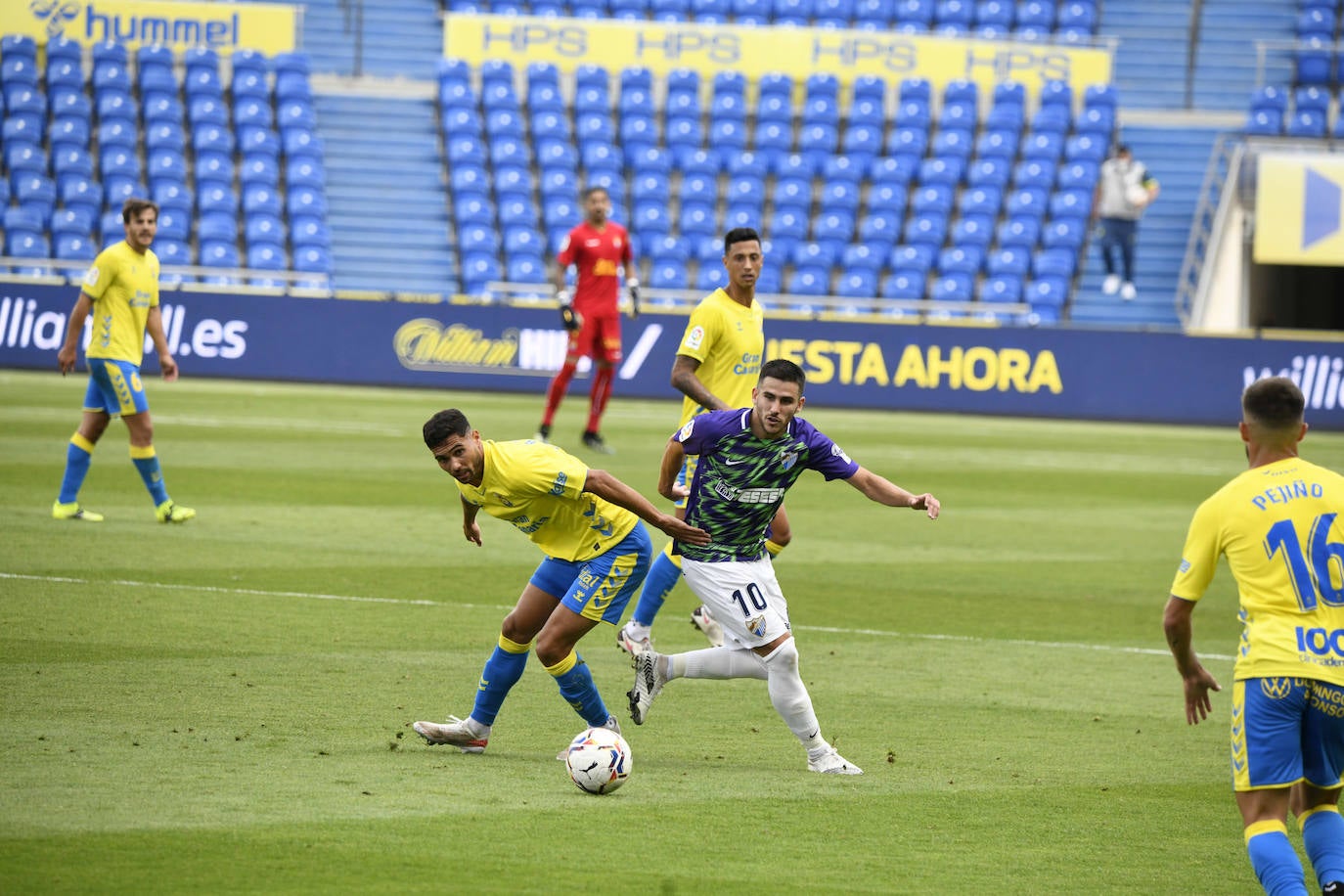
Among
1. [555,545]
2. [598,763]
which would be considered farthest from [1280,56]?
[598,763]

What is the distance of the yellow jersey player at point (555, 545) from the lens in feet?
21.9

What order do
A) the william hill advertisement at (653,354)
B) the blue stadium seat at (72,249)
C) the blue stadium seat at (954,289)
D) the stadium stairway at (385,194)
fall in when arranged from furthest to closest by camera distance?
1. the stadium stairway at (385,194)
2. the blue stadium seat at (954,289)
3. the blue stadium seat at (72,249)
4. the william hill advertisement at (653,354)

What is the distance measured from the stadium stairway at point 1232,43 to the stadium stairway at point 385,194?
15370 mm

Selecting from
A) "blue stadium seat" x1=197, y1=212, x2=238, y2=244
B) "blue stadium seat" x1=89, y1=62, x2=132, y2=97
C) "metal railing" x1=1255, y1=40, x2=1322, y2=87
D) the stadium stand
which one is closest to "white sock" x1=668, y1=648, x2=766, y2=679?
the stadium stand

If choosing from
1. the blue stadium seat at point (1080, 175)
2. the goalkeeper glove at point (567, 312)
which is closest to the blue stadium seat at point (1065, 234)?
the blue stadium seat at point (1080, 175)

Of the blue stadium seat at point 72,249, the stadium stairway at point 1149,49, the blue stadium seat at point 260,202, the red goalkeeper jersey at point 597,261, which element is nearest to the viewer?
the red goalkeeper jersey at point 597,261

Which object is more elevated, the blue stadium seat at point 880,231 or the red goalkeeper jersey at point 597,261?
the red goalkeeper jersey at point 597,261

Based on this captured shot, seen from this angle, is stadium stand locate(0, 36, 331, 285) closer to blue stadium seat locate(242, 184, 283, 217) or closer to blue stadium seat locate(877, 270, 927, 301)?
blue stadium seat locate(242, 184, 283, 217)

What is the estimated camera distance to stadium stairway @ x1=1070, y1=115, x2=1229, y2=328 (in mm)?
30328

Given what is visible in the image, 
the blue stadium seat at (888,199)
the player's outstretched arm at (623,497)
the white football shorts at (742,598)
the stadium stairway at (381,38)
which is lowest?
the blue stadium seat at (888,199)

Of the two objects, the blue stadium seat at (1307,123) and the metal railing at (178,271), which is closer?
the metal railing at (178,271)

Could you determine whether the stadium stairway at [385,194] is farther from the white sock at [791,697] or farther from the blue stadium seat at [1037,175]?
the white sock at [791,697]

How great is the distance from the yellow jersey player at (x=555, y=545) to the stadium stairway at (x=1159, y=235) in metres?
24.0

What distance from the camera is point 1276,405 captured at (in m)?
4.91
